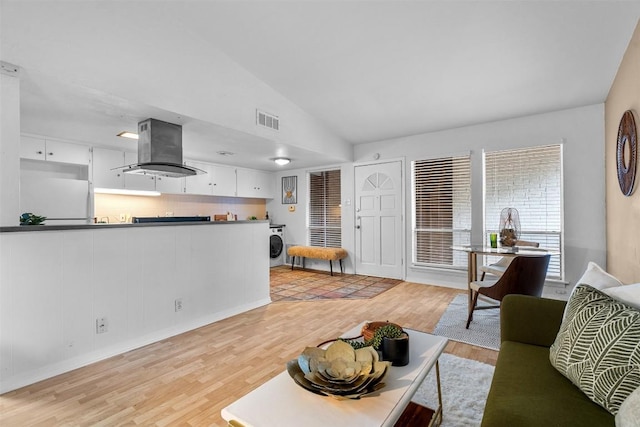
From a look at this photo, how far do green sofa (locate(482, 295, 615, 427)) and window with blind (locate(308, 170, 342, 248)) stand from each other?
453 cm

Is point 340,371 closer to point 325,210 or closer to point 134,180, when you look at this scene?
point 134,180

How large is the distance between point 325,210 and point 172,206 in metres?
2.99

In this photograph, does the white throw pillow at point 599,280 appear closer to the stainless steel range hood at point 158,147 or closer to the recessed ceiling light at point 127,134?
the stainless steel range hood at point 158,147

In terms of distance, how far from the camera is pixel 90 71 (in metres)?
2.43

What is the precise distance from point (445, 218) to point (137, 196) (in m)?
5.19

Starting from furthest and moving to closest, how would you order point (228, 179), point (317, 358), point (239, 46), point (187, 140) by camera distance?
point (228, 179), point (187, 140), point (239, 46), point (317, 358)

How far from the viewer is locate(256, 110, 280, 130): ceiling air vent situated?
3.83m

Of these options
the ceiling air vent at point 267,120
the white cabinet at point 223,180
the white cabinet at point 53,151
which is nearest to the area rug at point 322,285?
the white cabinet at point 223,180

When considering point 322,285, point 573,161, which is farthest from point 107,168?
point 573,161

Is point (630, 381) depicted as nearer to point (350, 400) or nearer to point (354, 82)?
point (350, 400)

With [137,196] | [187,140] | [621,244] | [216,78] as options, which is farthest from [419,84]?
[137,196]

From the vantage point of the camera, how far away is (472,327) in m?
3.07

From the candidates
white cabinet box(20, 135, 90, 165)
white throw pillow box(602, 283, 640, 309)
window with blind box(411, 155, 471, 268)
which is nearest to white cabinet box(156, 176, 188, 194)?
white cabinet box(20, 135, 90, 165)

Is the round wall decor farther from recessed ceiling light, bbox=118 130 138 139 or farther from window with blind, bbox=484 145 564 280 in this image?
recessed ceiling light, bbox=118 130 138 139
